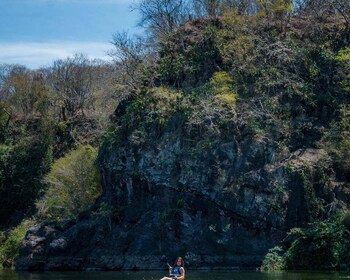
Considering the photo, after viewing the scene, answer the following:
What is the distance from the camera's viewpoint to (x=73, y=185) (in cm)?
5522

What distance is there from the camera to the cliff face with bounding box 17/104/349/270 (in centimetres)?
4297

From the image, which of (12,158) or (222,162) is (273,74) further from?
(12,158)

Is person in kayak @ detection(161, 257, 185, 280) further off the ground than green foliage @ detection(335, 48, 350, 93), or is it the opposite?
green foliage @ detection(335, 48, 350, 93)

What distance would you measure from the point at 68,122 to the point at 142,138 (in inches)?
816

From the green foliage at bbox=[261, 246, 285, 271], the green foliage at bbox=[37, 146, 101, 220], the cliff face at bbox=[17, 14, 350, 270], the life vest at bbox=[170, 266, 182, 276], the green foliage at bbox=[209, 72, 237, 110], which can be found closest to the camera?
the life vest at bbox=[170, 266, 182, 276]

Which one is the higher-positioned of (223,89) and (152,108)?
(223,89)

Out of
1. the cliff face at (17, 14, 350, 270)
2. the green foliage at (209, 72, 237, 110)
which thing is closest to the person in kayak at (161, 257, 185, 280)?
the cliff face at (17, 14, 350, 270)

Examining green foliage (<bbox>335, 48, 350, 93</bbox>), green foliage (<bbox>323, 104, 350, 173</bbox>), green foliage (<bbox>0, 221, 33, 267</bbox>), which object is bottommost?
green foliage (<bbox>0, 221, 33, 267</bbox>)

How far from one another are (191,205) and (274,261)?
719cm

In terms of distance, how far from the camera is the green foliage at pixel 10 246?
179ft

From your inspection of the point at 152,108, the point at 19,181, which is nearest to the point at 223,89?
the point at 152,108

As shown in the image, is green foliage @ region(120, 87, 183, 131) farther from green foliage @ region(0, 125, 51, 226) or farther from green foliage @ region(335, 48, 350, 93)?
green foliage @ region(0, 125, 51, 226)

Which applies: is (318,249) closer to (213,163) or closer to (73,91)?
(213,163)

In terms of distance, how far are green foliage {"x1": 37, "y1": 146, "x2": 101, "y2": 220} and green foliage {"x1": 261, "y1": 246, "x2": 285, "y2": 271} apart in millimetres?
17080
